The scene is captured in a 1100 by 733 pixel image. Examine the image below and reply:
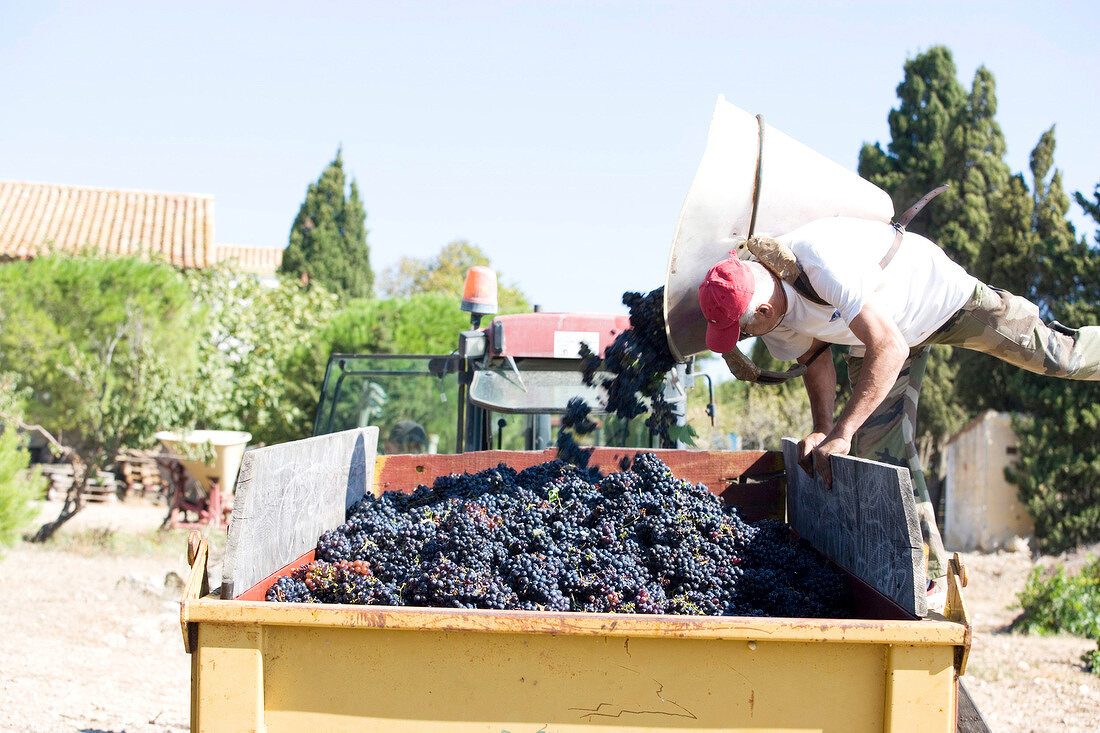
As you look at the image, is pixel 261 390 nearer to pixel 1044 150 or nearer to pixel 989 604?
pixel 989 604

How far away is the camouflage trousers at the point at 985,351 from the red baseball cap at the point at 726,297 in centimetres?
97

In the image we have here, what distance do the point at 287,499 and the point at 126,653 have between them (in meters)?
4.48

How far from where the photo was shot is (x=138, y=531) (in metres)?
11.8

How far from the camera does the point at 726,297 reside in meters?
2.97

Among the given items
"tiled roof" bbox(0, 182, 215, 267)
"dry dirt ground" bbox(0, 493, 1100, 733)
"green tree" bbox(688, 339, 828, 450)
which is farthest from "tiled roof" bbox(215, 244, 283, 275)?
"dry dirt ground" bbox(0, 493, 1100, 733)

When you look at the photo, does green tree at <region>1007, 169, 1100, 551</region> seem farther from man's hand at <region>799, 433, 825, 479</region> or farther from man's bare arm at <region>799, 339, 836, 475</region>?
man's hand at <region>799, 433, 825, 479</region>

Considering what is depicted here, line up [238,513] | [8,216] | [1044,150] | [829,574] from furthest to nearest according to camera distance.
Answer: [8,216], [1044,150], [829,574], [238,513]

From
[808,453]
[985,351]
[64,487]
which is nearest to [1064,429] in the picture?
[985,351]

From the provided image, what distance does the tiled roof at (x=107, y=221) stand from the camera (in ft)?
71.1

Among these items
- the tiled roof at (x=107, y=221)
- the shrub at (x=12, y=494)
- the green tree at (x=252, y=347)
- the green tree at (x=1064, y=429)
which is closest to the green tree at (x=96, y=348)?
the green tree at (x=252, y=347)

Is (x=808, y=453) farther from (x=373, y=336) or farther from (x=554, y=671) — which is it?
(x=373, y=336)

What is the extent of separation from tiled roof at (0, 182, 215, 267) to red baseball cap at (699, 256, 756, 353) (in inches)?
775

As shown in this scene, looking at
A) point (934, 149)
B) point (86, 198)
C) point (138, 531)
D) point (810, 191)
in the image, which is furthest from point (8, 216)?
point (810, 191)

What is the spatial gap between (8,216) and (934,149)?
21.1 m
